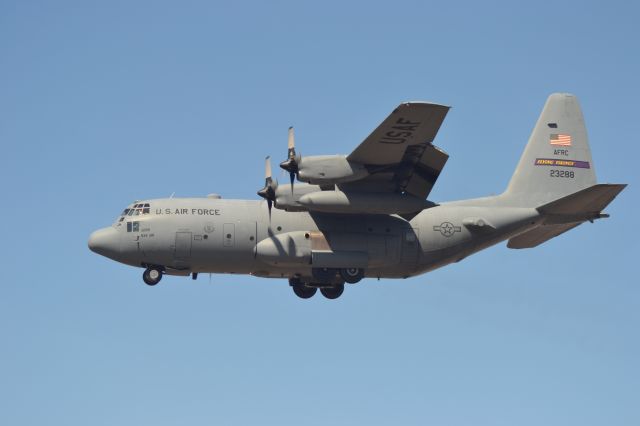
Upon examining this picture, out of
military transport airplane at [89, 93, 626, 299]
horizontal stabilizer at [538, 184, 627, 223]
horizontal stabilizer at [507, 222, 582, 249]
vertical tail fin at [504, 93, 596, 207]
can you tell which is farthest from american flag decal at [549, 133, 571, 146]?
horizontal stabilizer at [507, 222, 582, 249]

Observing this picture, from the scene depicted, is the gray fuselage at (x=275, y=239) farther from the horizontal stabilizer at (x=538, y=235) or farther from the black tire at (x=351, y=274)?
the horizontal stabilizer at (x=538, y=235)

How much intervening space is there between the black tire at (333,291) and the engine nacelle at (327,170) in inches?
180

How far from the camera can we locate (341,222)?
31.5 m

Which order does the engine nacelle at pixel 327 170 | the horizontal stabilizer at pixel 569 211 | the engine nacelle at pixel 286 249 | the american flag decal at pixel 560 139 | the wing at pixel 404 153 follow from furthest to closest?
the american flag decal at pixel 560 139, the horizontal stabilizer at pixel 569 211, the engine nacelle at pixel 286 249, the engine nacelle at pixel 327 170, the wing at pixel 404 153

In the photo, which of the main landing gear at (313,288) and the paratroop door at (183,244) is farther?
the main landing gear at (313,288)

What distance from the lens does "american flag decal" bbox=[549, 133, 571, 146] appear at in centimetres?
3403

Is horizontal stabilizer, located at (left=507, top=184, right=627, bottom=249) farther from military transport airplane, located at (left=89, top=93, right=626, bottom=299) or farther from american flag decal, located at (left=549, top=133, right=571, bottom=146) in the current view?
american flag decal, located at (left=549, top=133, right=571, bottom=146)

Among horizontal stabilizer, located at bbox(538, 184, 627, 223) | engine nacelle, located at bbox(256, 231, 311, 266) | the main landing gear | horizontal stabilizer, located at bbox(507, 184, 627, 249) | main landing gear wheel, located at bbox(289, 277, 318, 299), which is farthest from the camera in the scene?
main landing gear wheel, located at bbox(289, 277, 318, 299)

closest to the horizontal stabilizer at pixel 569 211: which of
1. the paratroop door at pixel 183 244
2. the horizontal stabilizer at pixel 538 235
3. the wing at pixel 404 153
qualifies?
the horizontal stabilizer at pixel 538 235

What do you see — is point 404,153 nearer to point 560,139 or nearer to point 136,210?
point 560,139

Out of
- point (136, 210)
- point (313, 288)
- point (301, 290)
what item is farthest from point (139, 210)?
point (313, 288)

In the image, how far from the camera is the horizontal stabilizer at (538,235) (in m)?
33.5

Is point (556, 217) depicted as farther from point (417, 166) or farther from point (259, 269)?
point (259, 269)

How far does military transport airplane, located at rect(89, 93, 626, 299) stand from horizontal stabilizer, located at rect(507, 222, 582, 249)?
23 centimetres
